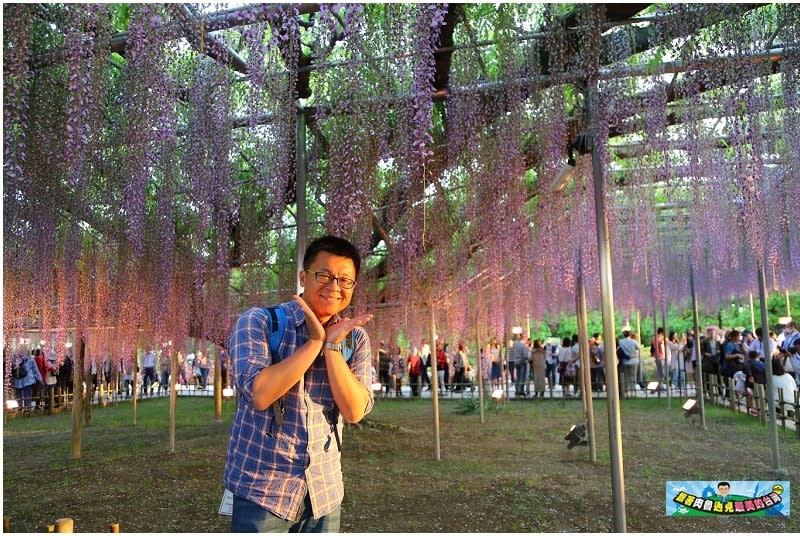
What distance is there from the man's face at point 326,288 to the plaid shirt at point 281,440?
0.35 feet

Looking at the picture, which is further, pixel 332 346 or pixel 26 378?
pixel 26 378

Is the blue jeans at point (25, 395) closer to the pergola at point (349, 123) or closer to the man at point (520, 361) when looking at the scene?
the pergola at point (349, 123)

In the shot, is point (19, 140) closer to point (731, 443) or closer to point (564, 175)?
point (564, 175)

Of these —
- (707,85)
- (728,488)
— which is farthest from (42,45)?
(728,488)

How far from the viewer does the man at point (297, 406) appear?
1.56 m


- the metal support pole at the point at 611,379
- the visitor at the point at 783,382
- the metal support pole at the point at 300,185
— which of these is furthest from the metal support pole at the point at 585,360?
the visitor at the point at 783,382

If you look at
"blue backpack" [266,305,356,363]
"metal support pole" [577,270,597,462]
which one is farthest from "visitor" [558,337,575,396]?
"blue backpack" [266,305,356,363]

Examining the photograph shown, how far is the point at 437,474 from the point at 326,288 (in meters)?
4.86

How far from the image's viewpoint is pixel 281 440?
1.61m

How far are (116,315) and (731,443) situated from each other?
785 cm

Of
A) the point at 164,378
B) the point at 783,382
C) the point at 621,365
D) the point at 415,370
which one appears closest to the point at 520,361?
the point at 621,365

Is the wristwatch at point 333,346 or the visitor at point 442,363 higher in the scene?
the wristwatch at point 333,346

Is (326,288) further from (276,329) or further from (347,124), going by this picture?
(347,124)

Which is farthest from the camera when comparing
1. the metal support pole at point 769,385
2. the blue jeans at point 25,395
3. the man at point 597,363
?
the man at point 597,363
